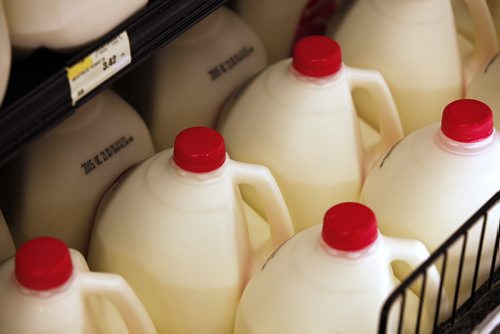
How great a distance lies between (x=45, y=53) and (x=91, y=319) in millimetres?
309

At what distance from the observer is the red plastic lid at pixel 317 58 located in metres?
1.37

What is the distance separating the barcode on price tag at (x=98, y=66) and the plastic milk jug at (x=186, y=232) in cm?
14

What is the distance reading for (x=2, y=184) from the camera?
137 cm

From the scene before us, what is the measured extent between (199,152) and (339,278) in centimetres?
23

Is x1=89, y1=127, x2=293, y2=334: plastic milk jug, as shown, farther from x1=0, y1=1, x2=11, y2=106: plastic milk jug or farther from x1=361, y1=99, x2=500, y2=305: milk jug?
x1=0, y1=1, x2=11, y2=106: plastic milk jug

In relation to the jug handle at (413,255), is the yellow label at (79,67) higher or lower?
higher

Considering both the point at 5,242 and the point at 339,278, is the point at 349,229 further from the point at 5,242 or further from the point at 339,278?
the point at 5,242

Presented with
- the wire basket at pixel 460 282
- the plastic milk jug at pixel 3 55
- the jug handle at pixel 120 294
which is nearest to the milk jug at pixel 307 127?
the wire basket at pixel 460 282

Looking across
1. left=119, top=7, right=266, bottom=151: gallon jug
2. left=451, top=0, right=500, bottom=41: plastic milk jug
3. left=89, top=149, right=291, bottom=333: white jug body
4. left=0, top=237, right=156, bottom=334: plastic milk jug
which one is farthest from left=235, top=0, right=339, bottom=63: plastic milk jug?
left=0, top=237, right=156, bottom=334: plastic milk jug

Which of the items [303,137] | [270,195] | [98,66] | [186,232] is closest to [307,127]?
[303,137]

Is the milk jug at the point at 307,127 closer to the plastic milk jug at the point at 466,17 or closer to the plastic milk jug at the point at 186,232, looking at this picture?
the plastic milk jug at the point at 186,232

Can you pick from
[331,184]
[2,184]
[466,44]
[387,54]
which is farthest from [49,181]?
[466,44]

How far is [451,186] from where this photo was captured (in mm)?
1266

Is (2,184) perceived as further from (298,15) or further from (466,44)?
(466,44)
